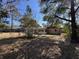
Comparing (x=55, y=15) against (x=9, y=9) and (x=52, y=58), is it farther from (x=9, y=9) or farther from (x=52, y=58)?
(x=52, y=58)

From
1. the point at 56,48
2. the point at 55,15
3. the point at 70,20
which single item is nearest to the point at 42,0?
the point at 55,15

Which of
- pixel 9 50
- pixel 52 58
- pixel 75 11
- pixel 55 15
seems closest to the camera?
pixel 52 58

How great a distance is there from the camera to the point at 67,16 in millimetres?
18672

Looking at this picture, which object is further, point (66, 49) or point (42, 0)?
point (42, 0)

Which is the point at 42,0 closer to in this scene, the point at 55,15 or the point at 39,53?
the point at 55,15

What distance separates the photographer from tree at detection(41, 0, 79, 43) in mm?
17234

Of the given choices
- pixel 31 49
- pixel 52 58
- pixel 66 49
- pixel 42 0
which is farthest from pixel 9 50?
pixel 42 0

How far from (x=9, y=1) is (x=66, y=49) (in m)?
5.64

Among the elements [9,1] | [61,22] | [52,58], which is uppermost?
[9,1]

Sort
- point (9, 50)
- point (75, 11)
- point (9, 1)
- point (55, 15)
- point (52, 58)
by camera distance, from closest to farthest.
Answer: point (52, 58), point (9, 50), point (9, 1), point (75, 11), point (55, 15)

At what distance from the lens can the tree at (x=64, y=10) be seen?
17234 millimetres

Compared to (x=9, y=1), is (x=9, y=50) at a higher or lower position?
lower

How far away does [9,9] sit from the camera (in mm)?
15219

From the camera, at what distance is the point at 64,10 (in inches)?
711
